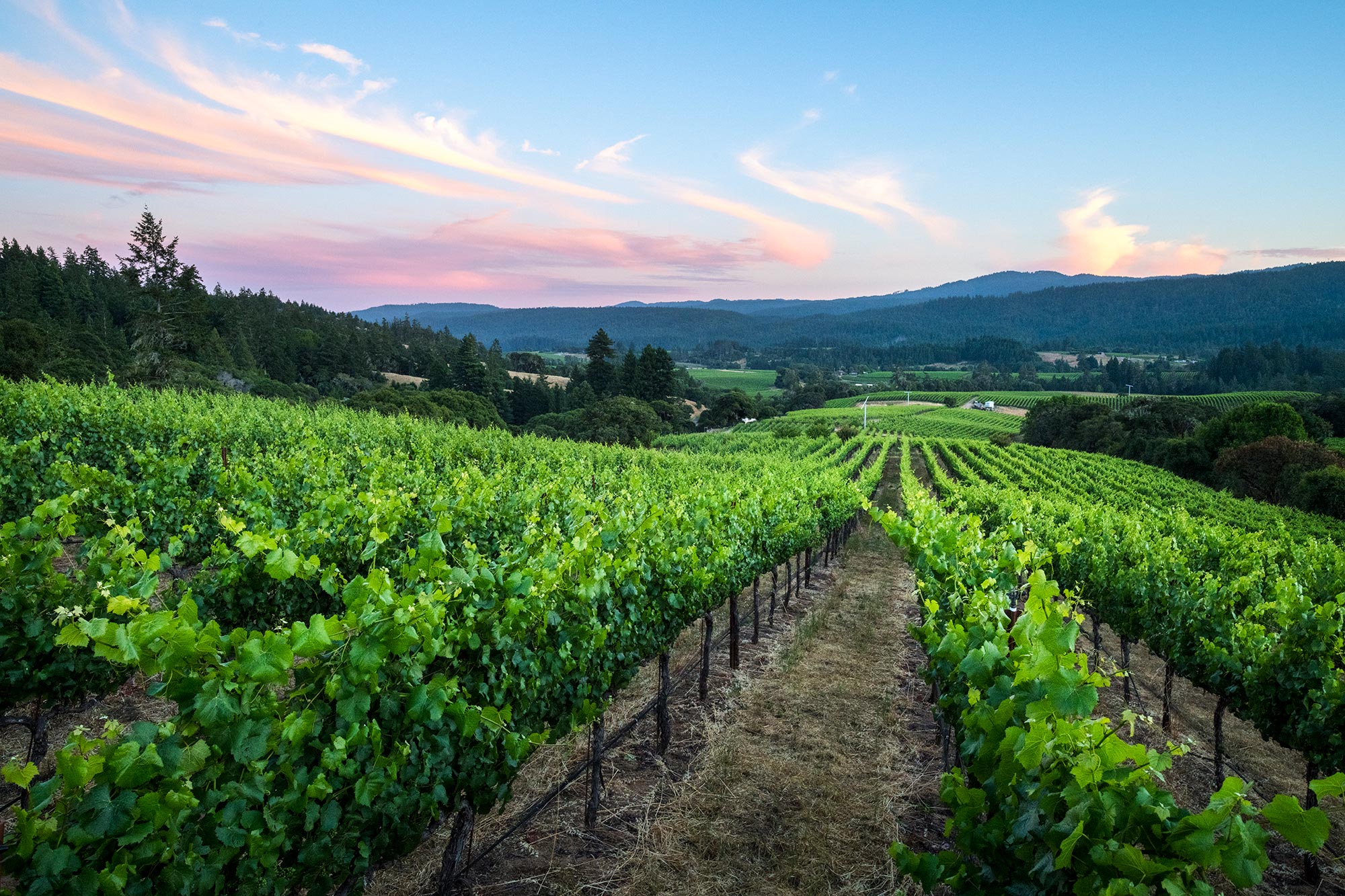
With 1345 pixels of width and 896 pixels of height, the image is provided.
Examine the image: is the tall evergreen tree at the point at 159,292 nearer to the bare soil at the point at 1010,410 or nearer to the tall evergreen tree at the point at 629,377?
the tall evergreen tree at the point at 629,377

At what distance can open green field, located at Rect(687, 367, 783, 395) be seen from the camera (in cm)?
14662

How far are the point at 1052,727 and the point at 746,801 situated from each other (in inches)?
167

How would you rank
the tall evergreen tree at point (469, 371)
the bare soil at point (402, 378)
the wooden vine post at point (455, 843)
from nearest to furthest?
1. the wooden vine post at point (455, 843)
2. the tall evergreen tree at point (469, 371)
3. the bare soil at point (402, 378)

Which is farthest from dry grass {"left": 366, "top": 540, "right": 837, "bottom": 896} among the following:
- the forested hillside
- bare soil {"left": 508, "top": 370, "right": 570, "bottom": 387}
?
bare soil {"left": 508, "top": 370, "right": 570, "bottom": 387}

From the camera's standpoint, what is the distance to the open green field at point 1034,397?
9388cm

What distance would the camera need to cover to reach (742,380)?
167m

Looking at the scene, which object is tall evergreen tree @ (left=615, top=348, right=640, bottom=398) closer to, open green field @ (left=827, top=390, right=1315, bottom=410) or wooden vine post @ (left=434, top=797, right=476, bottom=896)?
open green field @ (left=827, top=390, right=1315, bottom=410)

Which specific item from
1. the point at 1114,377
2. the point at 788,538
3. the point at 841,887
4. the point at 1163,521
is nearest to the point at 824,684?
the point at 788,538

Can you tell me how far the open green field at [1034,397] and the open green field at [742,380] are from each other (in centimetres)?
2208

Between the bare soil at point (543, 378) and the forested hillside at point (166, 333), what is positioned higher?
the forested hillside at point (166, 333)

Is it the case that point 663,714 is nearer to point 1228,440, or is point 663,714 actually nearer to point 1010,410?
point 1228,440

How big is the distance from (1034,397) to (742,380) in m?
66.7

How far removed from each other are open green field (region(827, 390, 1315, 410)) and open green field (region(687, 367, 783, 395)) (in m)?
22.1

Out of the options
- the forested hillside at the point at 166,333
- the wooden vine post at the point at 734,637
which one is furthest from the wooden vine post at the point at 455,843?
the forested hillside at the point at 166,333
